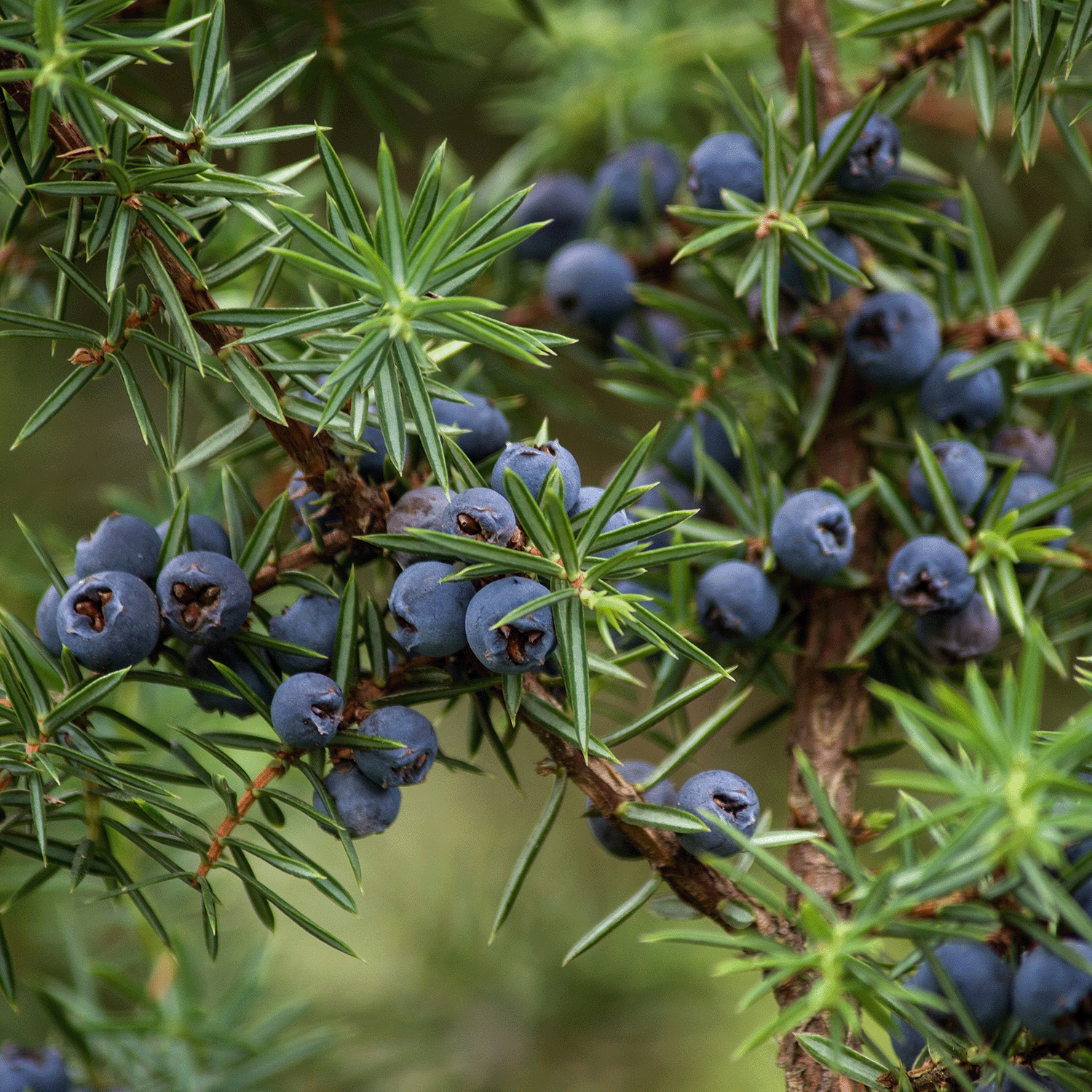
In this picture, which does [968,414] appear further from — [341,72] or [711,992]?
[711,992]

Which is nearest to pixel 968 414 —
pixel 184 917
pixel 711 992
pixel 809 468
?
pixel 809 468

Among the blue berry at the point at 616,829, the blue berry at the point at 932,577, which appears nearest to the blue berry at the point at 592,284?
the blue berry at the point at 932,577

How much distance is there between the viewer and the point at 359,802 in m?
0.70

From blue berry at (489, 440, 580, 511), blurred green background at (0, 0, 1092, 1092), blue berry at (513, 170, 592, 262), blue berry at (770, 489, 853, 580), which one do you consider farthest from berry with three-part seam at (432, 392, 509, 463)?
blue berry at (513, 170, 592, 262)

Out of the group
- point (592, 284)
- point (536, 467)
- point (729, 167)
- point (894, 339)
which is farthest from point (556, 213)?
point (536, 467)

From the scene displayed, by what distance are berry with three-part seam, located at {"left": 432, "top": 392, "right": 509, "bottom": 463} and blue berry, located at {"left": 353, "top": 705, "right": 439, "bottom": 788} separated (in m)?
0.22

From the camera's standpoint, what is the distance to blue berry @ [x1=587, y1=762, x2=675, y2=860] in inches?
31.0

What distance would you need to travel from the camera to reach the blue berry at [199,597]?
0.69 metres

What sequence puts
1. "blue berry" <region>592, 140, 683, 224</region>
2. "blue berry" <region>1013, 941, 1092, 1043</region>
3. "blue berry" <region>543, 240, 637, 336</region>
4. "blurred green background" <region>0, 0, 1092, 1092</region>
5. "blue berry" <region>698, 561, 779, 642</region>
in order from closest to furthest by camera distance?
Answer: "blue berry" <region>1013, 941, 1092, 1043</region> → "blue berry" <region>698, 561, 779, 642</region> → "blue berry" <region>543, 240, 637, 336</region> → "blue berry" <region>592, 140, 683, 224</region> → "blurred green background" <region>0, 0, 1092, 1092</region>

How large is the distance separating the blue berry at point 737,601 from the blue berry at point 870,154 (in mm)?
372

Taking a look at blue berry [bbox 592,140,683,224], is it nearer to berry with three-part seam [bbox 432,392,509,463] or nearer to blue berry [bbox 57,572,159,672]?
berry with three-part seam [bbox 432,392,509,463]

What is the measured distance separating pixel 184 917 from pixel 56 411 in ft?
3.47

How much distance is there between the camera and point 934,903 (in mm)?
652

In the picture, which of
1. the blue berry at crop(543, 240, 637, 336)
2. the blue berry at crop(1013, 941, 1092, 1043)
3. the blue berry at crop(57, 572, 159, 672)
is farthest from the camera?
the blue berry at crop(543, 240, 637, 336)
